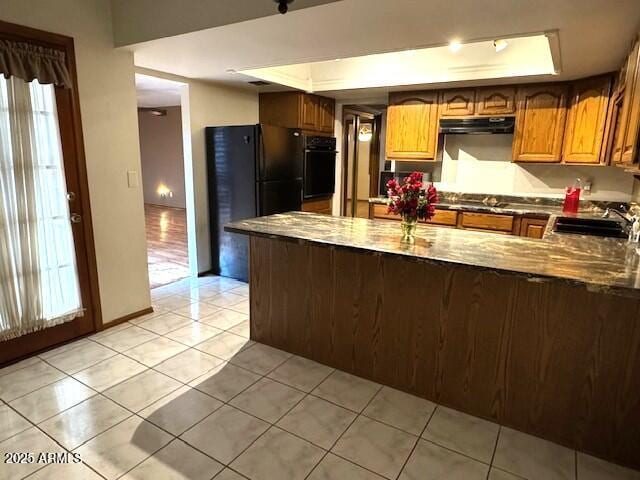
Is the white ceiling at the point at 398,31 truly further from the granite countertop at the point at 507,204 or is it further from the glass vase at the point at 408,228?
the granite countertop at the point at 507,204

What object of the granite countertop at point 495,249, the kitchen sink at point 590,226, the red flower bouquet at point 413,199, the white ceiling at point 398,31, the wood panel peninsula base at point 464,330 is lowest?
the wood panel peninsula base at point 464,330

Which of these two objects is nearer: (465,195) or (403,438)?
(403,438)

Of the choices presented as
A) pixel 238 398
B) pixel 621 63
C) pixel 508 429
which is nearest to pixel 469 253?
pixel 508 429

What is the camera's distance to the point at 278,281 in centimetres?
278

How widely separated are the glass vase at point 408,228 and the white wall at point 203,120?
2.73 metres

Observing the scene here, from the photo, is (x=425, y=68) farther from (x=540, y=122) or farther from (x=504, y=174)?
(x=504, y=174)

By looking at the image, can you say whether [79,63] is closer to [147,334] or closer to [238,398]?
[147,334]

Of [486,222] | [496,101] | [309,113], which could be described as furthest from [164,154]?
[486,222]

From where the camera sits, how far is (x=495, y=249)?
2.09 meters

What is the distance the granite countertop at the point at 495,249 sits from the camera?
1.67 metres

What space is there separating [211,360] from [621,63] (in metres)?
3.83

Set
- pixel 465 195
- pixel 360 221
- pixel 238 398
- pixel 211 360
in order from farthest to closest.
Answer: pixel 465 195 < pixel 360 221 < pixel 211 360 < pixel 238 398

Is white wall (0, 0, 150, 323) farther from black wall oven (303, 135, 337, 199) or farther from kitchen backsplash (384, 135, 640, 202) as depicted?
kitchen backsplash (384, 135, 640, 202)

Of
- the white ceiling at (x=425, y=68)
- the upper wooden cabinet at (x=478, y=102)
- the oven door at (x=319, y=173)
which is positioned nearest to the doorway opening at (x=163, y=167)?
the oven door at (x=319, y=173)
